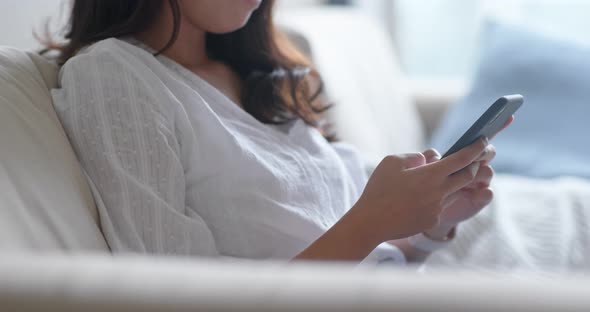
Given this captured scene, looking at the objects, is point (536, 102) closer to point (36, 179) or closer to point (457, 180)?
point (457, 180)

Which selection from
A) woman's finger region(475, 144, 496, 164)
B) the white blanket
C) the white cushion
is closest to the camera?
woman's finger region(475, 144, 496, 164)

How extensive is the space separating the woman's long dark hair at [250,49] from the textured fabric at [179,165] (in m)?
0.07

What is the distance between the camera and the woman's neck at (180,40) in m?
1.08

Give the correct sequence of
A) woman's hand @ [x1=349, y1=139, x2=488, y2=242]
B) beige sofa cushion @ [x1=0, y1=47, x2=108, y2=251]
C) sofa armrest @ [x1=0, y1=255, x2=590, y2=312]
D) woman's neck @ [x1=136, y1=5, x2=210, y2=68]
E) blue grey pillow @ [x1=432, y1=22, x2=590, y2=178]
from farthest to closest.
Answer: blue grey pillow @ [x1=432, y1=22, x2=590, y2=178] → woman's neck @ [x1=136, y1=5, x2=210, y2=68] → woman's hand @ [x1=349, y1=139, x2=488, y2=242] → beige sofa cushion @ [x1=0, y1=47, x2=108, y2=251] → sofa armrest @ [x1=0, y1=255, x2=590, y2=312]

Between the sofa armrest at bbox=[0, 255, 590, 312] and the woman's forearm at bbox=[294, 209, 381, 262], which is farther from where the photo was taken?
the woman's forearm at bbox=[294, 209, 381, 262]

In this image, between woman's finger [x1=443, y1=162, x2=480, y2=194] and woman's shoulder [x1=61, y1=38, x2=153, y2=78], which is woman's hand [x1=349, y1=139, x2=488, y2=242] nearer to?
woman's finger [x1=443, y1=162, x2=480, y2=194]

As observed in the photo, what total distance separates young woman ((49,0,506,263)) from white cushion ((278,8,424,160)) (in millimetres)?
709

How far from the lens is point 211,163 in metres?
0.95

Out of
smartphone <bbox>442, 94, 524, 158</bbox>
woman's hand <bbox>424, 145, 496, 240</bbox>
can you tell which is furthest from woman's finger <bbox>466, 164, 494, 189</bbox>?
smartphone <bbox>442, 94, 524, 158</bbox>

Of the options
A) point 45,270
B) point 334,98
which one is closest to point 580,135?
point 334,98

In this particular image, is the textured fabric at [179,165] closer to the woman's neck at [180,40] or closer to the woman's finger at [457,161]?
the woman's neck at [180,40]

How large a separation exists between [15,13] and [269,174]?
52cm

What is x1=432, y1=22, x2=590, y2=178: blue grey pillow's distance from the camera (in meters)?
1.81

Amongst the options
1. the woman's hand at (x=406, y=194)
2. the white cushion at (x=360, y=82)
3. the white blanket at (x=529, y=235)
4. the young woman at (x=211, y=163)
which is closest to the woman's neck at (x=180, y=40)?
the young woman at (x=211, y=163)
